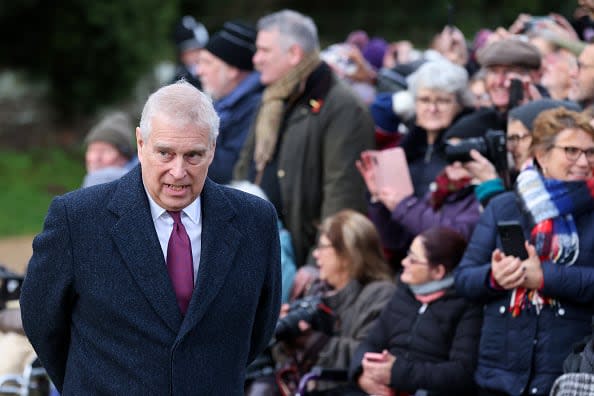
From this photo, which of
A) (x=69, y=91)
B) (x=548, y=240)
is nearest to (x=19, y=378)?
(x=548, y=240)

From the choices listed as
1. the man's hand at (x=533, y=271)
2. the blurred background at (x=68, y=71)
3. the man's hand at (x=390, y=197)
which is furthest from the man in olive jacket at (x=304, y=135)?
the blurred background at (x=68, y=71)

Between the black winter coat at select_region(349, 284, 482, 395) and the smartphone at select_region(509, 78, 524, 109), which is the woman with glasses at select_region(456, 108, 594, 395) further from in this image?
the smartphone at select_region(509, 78, 524, 109)

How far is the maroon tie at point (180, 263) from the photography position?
3982 millimetres

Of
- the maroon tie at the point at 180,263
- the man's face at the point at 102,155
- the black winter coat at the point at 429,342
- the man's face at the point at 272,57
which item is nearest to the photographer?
the maroon tie at the point at 180,263

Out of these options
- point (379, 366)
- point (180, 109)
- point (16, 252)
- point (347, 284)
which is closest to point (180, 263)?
point (180, 109)

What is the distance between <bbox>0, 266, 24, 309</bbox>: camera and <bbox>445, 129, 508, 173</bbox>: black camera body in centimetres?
275

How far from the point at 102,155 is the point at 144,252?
3.80 meters

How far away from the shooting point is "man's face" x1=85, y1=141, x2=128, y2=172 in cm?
762

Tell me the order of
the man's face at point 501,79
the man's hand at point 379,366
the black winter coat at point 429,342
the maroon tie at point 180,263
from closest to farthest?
the maroon tie at point 180,263
the black winter coat at point 429,342
the man's hand at point 379,366
the man's face at point 501,79

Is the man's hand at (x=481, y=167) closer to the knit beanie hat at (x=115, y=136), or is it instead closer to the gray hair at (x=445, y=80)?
the gray hair at (x=445, y=80)

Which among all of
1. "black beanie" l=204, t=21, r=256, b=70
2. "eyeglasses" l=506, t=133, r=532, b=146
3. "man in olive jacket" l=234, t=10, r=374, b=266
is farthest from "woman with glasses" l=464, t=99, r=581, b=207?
"black beanie" l=204, t=21, r=256, b=70

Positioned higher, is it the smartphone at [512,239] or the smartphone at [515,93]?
the smartphone at [515,93]

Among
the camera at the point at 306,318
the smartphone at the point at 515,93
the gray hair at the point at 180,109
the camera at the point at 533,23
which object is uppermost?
the gray hair at the point at 180,109

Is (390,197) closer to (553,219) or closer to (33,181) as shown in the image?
(553,219)
